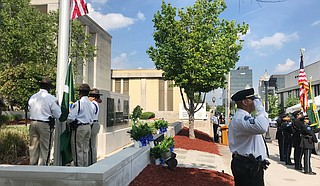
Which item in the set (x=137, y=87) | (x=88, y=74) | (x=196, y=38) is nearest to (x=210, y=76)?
(x=196, y=38)

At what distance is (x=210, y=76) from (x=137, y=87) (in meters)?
32.9

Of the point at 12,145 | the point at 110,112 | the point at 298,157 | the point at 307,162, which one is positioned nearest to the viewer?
the point at 12,145

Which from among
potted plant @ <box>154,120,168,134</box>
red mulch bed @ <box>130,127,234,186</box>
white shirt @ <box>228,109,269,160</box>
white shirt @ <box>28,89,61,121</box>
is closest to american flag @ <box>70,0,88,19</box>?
white shirt @ <box>28,89,61,121</box>

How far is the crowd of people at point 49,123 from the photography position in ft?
18.6

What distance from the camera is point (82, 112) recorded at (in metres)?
6.18

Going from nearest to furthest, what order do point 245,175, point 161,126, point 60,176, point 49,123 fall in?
point 245,175 → point 60,176 → point 49,123 → point 161,126

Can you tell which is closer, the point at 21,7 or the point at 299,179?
the point at 299,179

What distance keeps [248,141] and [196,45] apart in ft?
34.1

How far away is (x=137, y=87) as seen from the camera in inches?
1823

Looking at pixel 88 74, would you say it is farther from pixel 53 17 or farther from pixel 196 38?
pixel 196 38

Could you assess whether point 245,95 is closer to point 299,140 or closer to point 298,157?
point 299,140

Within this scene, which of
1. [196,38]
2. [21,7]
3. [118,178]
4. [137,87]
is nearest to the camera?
[118,178]

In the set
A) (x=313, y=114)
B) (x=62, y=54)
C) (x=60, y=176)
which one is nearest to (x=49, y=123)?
(x=62, y=54)

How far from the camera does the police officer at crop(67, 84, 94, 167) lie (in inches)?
239
